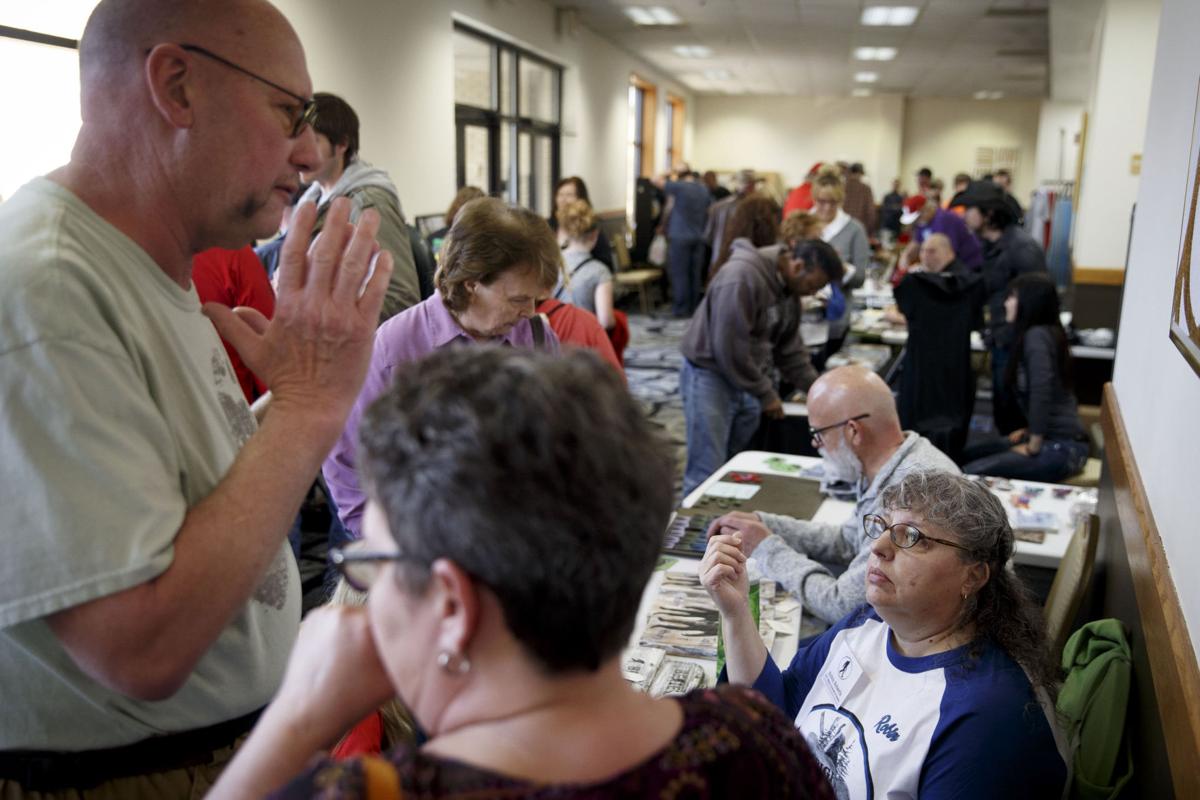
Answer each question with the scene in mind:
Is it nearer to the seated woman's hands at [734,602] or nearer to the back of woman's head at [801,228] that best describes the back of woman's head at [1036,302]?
the back of woman's head at [801,228]

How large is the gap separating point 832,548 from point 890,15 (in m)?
8.84

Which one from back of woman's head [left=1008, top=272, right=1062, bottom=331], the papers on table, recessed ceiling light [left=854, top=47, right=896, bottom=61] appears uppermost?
recessed ceiling light [left=854, top=47, right=896, bottom=61]

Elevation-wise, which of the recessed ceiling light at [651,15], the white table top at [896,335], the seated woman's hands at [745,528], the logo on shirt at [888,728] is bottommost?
the white table top at [896,335]

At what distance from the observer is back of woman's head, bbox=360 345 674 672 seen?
671 mm

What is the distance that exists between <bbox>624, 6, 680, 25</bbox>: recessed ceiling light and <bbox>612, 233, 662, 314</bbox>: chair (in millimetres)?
2461

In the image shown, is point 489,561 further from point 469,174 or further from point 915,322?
point 469,174

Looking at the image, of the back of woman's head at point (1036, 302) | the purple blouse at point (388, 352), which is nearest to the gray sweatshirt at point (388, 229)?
the purple blouse at point (388, 352)

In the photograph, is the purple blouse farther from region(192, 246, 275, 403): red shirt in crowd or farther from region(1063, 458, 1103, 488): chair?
region(1063, 458, 1103, 488): chair

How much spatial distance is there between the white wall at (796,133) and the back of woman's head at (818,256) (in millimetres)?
17028

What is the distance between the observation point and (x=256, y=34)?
3.53 feet

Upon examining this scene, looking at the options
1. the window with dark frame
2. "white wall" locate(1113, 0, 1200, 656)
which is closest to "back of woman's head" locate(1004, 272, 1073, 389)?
"white wall" locate(1113, 0, 1200, 656)

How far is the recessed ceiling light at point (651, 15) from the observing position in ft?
32.9

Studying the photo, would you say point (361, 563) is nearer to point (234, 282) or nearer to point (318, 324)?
point (318, 324)

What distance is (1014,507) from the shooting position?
3.04 meters
